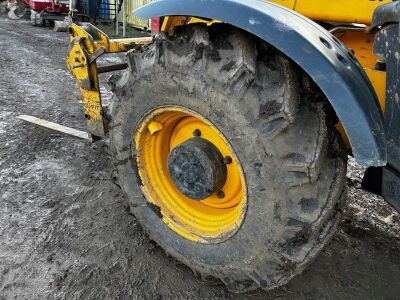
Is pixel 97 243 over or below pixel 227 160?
below

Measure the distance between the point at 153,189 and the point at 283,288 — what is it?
0.88m

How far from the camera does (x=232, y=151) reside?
184 centimetres

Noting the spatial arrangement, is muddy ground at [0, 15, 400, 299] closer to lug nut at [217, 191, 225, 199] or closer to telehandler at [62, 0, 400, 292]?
telehandler at [62, 0, 400, 292]

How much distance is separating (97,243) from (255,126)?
1399 millimetres

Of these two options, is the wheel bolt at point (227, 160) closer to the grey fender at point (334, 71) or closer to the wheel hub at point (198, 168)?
the wheel hub at point (198, 168)

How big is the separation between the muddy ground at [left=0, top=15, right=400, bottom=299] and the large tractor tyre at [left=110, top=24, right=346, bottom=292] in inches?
10.3

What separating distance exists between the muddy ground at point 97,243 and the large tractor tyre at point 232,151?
0.26 meters

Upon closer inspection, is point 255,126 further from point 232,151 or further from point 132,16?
point 132,16

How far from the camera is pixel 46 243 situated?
2596mm

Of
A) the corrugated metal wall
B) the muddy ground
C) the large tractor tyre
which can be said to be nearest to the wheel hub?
the large tractor tyre

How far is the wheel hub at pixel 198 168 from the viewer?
2.03 metres

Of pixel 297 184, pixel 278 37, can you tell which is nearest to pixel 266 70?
pixel 278 37

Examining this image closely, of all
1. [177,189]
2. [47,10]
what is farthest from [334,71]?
[47,10]

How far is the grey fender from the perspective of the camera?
1504mm
